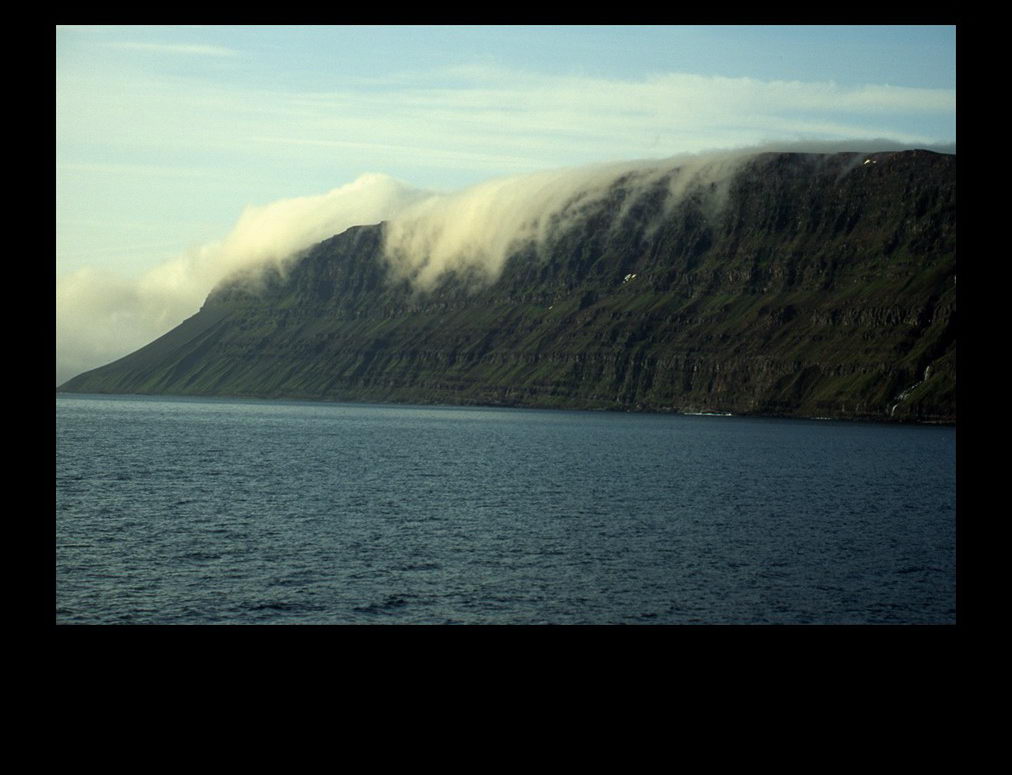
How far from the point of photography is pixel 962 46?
1245 cm

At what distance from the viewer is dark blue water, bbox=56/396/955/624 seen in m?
46.0

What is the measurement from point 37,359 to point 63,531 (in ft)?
189

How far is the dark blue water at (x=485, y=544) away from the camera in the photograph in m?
46.0

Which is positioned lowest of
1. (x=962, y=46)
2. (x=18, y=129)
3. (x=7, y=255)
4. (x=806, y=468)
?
(x=806, y=468)

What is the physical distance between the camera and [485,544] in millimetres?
63969

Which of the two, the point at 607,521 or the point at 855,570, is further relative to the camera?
the point at 607,521
